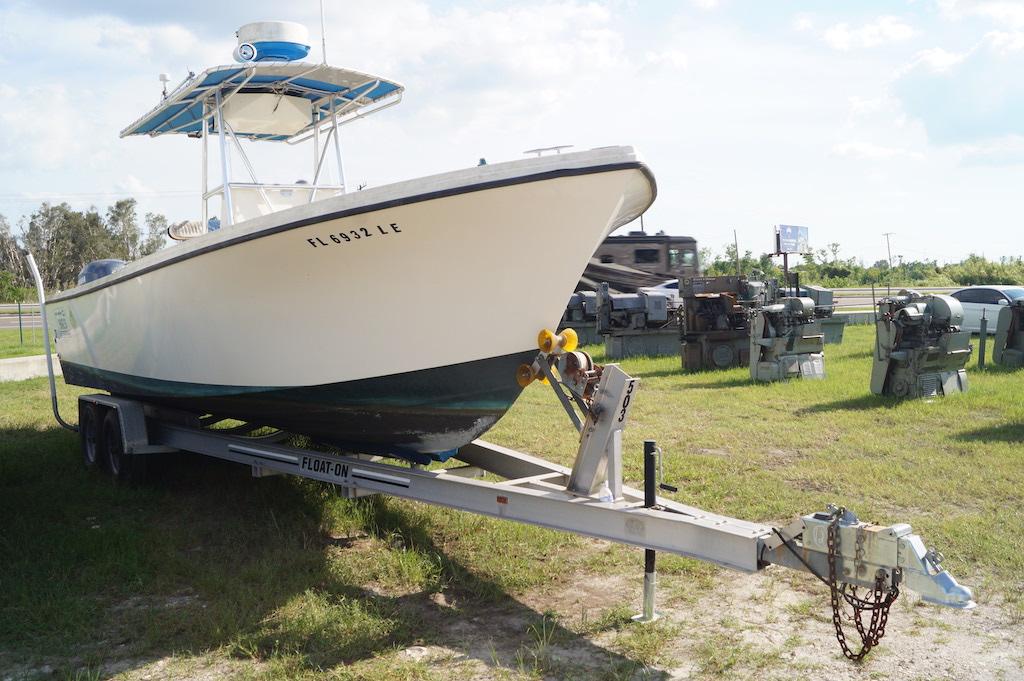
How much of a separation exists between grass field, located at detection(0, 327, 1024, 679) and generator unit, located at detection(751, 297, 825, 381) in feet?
12.6

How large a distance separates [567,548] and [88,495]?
356 cm

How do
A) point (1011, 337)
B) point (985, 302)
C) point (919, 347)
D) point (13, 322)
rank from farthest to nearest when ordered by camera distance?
point (13, 322), point (985, 302), point (1011, 337), point (919, 347)

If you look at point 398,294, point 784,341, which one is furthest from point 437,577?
point 784,341

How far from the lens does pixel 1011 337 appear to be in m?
11.9

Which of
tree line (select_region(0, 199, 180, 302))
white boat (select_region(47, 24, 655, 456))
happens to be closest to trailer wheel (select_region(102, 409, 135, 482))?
white boat (select_region(47, 24, 655, 456))

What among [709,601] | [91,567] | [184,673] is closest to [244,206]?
[91,567]

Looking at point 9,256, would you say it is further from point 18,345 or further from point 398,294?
point 398,294

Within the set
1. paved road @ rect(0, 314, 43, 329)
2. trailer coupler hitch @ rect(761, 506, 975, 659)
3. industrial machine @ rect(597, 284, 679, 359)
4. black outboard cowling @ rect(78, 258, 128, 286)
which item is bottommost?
trailer coupler hitch @ rect(761, 506, 975, 659)

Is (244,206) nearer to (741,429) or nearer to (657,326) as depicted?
(741,429)

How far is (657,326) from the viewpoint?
14945 millimetres

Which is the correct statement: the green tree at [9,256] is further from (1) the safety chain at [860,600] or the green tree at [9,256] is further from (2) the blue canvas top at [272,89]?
(1) the safety chain at [860,600]

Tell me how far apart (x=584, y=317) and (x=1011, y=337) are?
24.2 ft

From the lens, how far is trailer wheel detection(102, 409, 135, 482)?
21.0 ft

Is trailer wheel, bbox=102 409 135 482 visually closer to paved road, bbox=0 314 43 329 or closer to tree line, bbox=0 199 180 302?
paved road, bbox=0 314 43 329
